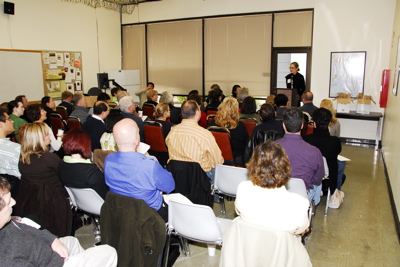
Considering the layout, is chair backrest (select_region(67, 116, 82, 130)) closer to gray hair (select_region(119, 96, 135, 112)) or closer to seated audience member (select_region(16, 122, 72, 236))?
gray hair (select_region(119, 96, 135, 112))

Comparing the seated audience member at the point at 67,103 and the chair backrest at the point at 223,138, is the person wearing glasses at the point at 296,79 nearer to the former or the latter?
the chair backrest at the point at 223,138

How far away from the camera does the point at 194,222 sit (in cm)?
248

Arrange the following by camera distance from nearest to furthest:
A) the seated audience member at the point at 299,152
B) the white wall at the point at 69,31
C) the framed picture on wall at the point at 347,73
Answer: the seated audience member at the point at 299,152 → the framed picture on wall at the point at 347,73 → the white wall at the point at 69,31

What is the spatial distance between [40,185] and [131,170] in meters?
1.09

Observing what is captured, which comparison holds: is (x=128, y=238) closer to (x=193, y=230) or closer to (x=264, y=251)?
(x=193, y=230)

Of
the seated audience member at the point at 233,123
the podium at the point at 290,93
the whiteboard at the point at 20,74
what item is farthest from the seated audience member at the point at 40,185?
the whiteboard at the point at 20,74

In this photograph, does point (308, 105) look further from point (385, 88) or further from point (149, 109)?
point (149, 109)

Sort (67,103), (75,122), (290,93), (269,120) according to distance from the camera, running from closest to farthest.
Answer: (269,120) → (75,122) → (67,103) → (290,93)

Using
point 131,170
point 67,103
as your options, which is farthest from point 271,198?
point 67,103

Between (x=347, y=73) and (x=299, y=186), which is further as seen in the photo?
(x=347, y=73)

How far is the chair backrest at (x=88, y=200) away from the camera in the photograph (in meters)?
2.80

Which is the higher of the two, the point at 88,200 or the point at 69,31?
the point at 69,31

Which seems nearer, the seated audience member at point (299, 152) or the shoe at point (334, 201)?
the seated audience member at point (299, 152)

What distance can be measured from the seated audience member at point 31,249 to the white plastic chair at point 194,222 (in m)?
0.52
